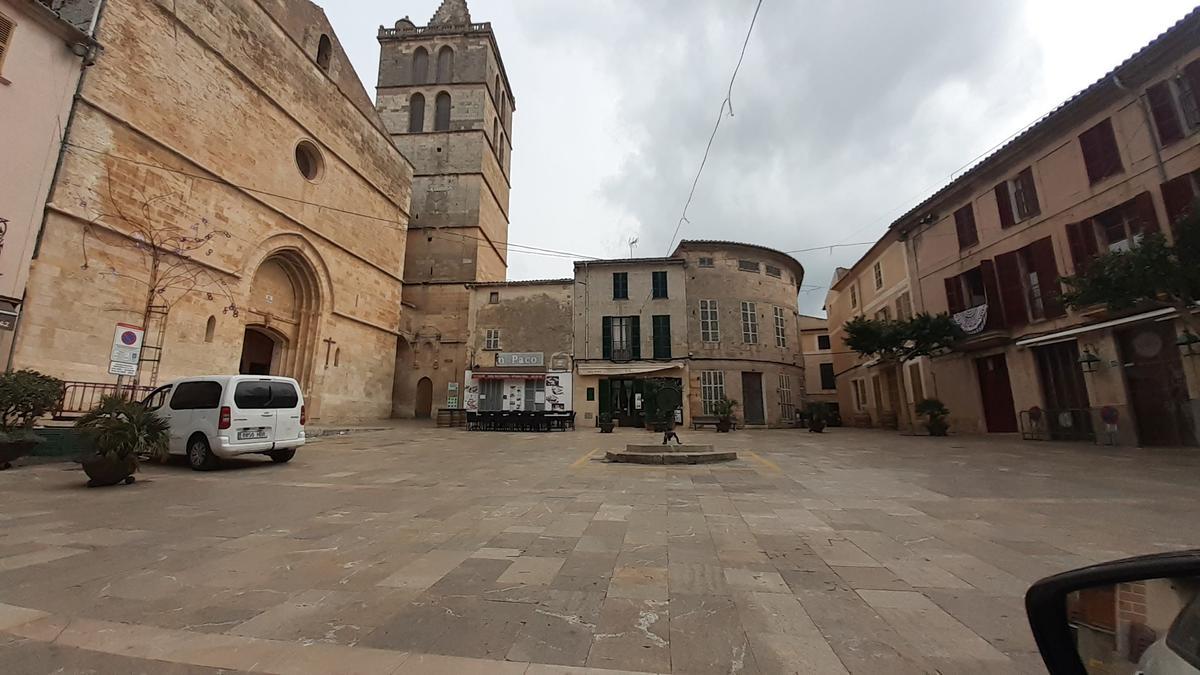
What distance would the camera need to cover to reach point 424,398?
1134 inches

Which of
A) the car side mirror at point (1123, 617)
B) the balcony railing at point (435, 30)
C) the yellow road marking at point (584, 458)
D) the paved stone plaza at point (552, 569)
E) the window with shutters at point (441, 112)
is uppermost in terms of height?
the balcony railing at point (435, 30)

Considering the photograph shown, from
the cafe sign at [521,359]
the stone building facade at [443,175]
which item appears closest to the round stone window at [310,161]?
the stone building facade at [443,175]

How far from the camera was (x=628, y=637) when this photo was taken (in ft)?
8.30

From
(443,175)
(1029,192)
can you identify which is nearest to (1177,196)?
(1029,192)

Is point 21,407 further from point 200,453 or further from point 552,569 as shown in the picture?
point 552,569

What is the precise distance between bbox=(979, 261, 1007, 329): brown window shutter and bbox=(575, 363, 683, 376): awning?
12056 mm

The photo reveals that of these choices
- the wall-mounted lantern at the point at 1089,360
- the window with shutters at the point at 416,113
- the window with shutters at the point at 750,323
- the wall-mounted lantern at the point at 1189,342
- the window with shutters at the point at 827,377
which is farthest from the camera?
the window with shutters at the point at 827,377

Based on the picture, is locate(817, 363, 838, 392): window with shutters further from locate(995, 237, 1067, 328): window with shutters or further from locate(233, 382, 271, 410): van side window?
locate(233, 382, 271, 410): van side window

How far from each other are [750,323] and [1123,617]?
23907 mm

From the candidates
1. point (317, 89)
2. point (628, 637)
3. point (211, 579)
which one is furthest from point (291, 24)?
point (628, 637)

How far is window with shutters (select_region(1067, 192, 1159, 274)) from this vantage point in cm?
1172

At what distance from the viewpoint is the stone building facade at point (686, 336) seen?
75.6 ft

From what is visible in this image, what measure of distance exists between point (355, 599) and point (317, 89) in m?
25.7

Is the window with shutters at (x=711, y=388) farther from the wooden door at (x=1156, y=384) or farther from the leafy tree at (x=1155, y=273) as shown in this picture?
the leafy tree at (x=1155, y=273)
